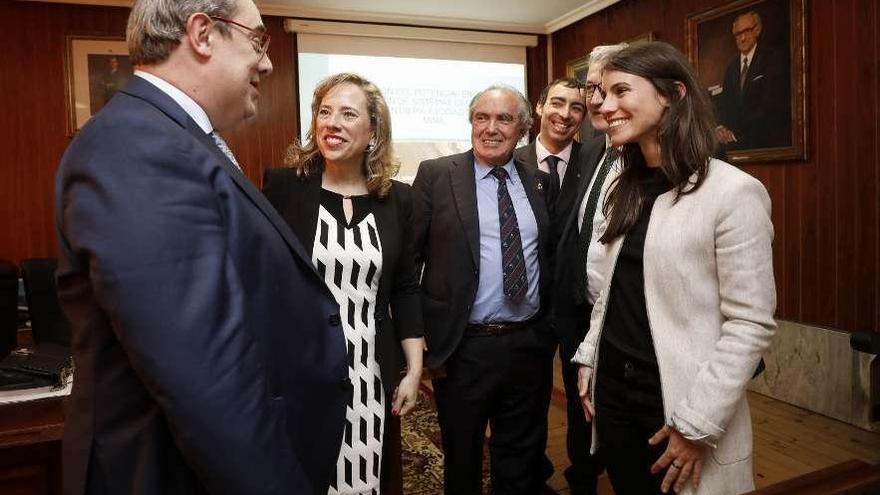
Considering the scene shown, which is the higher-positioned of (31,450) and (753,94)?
Result: (753,94)

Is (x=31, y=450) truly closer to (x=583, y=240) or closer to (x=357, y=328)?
(x=357, y=328)

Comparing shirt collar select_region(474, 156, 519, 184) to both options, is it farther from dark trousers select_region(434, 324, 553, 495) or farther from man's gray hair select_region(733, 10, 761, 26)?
man's gray hair select_region(733, 10, 761, 26)

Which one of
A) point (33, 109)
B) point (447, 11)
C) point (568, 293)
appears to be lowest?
point (568, 293)

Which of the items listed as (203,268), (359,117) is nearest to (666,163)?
(359,117)

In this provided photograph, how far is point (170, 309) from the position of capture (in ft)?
2.52

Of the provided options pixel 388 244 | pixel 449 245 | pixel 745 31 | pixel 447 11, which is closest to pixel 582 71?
pixel 447 11

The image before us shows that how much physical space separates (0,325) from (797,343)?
4.00 meters

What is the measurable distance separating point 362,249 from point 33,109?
14.5 feet

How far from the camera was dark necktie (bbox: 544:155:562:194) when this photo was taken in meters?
2.33

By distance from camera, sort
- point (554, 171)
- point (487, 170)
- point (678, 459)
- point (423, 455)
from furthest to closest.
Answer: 1. point (423, 455)
2. point (554, 171)
3. point (487, 170)
4. point (678, 459)

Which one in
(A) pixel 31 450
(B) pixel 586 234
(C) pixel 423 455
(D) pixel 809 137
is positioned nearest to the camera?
(A) pixel 31 450

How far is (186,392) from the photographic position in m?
0.77

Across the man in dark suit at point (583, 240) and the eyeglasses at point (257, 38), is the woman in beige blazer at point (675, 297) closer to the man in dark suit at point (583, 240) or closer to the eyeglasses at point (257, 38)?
the man in dark suit at point (583, 240)

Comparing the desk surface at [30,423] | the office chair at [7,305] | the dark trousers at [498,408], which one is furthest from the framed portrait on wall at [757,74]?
the office chair at [7,305]
